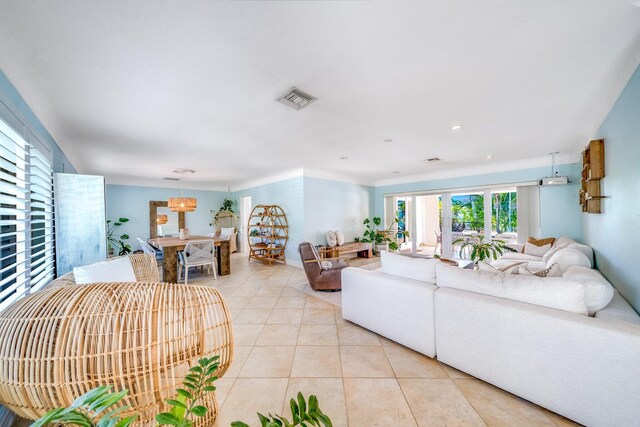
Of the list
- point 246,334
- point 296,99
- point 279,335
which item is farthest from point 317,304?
point 296,99

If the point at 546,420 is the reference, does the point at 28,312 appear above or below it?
above

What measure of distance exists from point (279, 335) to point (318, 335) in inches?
16.8

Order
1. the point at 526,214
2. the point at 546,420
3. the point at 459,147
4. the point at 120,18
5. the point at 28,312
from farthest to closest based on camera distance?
the point at 526,214
the point at 459,147
the point at 546,420
the point at 120,18
the point at 28,312

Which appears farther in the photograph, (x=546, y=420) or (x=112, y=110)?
(x=112, y=110)

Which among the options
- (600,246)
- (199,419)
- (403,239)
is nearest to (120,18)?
(199,419)

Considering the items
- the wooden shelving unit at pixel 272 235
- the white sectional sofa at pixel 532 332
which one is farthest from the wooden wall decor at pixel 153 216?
the white sectional sofa at pixel 532 332

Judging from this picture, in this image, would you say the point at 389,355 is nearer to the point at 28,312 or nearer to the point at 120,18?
the point at 28,312

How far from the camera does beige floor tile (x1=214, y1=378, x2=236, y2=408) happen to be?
5.75 ft

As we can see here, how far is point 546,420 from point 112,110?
14.7 feet

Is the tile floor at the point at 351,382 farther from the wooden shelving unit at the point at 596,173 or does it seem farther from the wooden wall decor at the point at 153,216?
the wooden wall decor at the point at 153,216

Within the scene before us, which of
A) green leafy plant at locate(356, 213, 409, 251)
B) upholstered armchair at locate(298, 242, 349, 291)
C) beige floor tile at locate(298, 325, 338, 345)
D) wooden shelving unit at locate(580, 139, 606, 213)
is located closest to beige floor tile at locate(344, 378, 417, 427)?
beige floor tile at locate(298, 325, 338, 345)

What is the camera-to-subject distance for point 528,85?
216 cm

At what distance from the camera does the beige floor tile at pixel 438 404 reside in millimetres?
1515

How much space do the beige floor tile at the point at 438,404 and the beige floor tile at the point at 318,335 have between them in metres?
0.82
